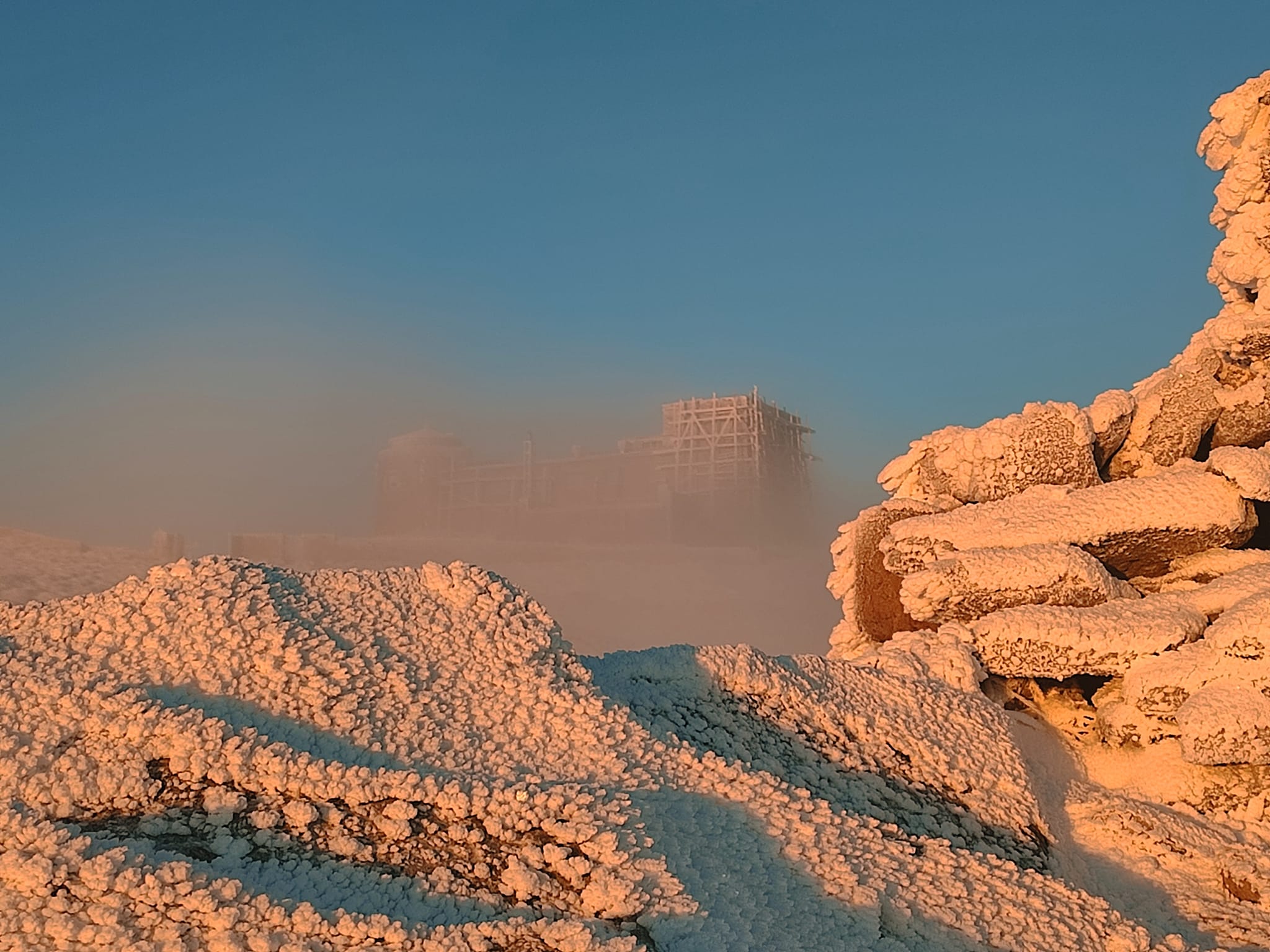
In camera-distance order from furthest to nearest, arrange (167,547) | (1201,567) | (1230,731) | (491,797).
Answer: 1. (167,547)
2. (1201,567)
3. (1230,731)
4. (491,797)

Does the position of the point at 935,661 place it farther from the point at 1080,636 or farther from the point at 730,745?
the point at 730,745

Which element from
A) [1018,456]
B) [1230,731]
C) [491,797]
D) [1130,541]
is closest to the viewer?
[491,797]

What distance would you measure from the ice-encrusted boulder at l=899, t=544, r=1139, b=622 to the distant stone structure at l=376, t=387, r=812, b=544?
23.3m

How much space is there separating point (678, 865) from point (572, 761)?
0.78 metres

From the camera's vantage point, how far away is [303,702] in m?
4.08

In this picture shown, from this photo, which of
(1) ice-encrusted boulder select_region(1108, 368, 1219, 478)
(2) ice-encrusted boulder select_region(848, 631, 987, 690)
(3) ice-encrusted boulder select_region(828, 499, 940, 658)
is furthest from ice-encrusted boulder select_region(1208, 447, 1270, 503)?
(2) ice-encrusted boulder select_region(848, 631, 987, 690)

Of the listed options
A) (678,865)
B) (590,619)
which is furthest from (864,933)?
(590,619)

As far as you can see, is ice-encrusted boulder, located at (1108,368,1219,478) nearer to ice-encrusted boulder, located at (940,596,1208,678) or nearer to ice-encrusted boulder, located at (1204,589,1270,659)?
ice-encrusted boulder, located at (940,596,1208,678)

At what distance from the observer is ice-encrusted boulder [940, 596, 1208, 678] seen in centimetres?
630

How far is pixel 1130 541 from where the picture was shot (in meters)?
6.89

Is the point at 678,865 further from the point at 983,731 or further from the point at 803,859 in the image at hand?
the point at 983,731

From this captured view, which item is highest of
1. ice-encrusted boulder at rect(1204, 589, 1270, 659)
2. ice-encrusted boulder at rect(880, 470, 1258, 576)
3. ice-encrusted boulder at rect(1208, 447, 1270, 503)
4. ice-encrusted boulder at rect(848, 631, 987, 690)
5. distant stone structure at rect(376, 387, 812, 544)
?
ice-encrusted boulder at rect(1208, 447, 1270, 503)

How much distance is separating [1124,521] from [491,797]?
483cm

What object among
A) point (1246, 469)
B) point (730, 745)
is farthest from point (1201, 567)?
point (730, 745)
